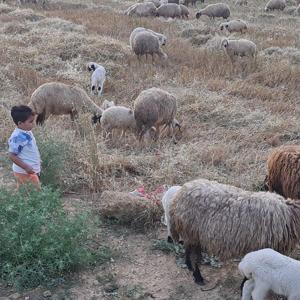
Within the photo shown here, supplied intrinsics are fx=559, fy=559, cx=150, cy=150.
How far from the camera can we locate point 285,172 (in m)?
6.15

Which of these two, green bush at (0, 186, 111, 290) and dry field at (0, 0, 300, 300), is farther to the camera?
dry field at (0, 0, 300, 300)

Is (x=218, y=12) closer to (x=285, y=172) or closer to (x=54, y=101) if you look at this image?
(x=54, y=101)

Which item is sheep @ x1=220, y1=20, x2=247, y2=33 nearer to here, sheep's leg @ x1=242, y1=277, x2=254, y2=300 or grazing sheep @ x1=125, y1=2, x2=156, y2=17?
grazing sheep @ x1=125, y1=2, x2=156, y2=17

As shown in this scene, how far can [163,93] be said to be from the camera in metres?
9.74

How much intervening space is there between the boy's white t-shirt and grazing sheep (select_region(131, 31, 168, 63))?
947cm

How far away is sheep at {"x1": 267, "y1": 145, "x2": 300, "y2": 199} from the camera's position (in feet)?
19.8

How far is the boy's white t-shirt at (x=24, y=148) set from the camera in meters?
5.89

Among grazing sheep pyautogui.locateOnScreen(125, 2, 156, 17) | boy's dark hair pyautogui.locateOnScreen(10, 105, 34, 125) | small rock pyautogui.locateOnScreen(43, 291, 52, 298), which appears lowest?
small rock pyautogui.locateOnScreen(43, 291, 52, 298)

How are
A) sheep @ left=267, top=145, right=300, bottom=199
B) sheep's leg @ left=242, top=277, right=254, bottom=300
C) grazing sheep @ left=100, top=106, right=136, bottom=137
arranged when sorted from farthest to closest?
1. grazing sheep @ left=100, top=106, right=136, bottom=137
2. sheep @ left=267, top=145, right=300, bottom=199
3. sheep's leg @ left=242, top=277, right=254, bottom=300

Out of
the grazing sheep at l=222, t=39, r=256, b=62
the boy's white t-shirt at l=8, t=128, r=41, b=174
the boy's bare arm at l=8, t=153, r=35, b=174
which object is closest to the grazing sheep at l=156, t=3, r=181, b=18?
the grazing sheep at l=222, t=39, r=256, b=62

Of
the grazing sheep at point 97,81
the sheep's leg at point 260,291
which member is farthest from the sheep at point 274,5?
the sheep's leg at point 260,291

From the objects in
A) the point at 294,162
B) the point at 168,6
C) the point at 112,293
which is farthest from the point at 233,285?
the point at 168,6

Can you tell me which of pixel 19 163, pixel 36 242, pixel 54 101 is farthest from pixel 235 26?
pixel 36 242

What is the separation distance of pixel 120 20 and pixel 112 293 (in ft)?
55.9
